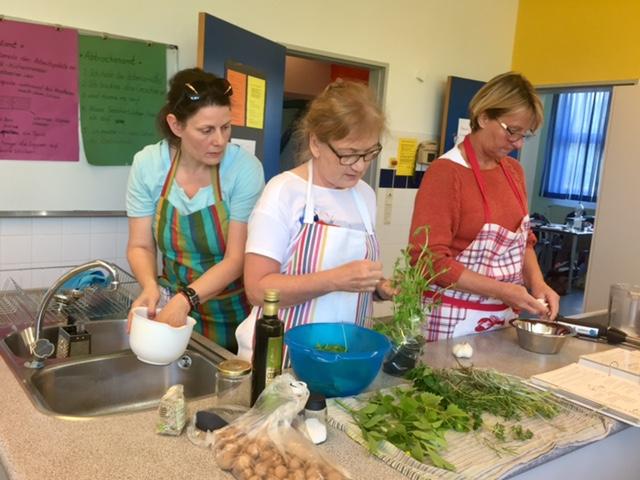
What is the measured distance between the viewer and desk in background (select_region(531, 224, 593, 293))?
5793 mm

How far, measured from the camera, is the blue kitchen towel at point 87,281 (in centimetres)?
187

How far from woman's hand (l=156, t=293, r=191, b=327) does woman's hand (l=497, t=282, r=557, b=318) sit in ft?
2.84

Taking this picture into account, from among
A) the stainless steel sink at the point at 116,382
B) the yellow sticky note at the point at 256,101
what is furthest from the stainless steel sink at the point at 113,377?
the yellow sticky note at the point at 256,101

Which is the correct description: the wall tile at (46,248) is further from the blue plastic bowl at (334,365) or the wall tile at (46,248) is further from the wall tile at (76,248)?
the blue plastic bowl at (334,365)

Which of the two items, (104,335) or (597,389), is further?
(104,335)

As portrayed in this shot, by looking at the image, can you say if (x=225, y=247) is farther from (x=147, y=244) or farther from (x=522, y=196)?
(x=522, y=196)

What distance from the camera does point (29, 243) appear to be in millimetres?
2568

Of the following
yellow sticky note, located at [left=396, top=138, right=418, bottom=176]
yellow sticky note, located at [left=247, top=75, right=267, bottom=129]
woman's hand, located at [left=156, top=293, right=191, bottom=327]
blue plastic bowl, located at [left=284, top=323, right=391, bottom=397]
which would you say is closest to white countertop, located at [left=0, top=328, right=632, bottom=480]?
blue plastic bowl, located at [left=284, top=323, right=391, bottom=397]

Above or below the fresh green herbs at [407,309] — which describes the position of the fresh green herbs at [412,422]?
below

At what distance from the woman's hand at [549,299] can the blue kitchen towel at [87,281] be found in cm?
135

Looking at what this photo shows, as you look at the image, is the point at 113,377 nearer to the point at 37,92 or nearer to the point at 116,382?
the point at 116,382

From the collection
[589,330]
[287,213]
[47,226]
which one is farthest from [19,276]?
[589,330]

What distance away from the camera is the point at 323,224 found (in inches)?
55.8

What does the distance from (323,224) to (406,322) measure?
1.01 feet
